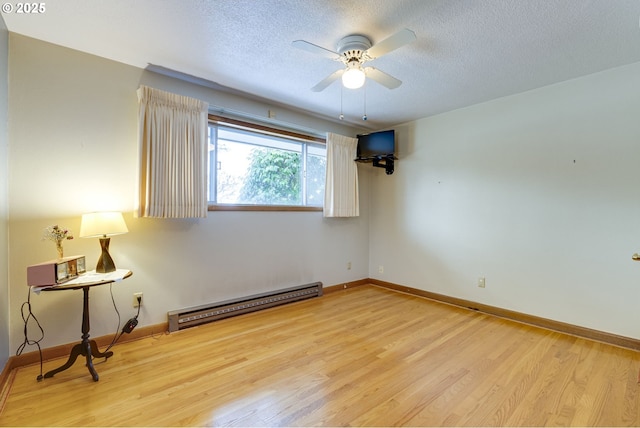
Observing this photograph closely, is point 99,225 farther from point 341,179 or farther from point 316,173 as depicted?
point 341,179

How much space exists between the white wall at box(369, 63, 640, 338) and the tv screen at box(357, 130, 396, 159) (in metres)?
0.29

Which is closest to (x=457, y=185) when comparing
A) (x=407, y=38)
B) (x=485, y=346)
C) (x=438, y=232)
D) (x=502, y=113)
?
(x=438, y=232)

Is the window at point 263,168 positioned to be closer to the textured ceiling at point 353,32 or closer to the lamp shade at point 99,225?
the textured ceiling at point 353,32

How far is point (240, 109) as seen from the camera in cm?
318

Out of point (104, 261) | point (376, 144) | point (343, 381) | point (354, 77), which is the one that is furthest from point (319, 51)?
point (343, 381)

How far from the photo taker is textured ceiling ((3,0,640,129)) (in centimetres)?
181

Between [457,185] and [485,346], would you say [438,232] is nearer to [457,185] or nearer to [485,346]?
[457,185]

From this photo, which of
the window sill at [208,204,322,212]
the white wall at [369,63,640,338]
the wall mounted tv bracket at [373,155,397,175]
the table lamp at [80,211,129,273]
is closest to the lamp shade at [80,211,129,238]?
the table lamp at [80,211,129,273]

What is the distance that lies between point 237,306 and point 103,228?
156 centimetres

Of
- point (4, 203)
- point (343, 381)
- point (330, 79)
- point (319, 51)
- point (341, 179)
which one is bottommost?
point (343, 381)

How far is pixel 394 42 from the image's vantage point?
1.85 m

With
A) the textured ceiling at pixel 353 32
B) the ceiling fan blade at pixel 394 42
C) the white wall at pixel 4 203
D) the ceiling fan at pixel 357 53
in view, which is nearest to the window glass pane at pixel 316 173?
the textured ceiling at pixel 353 32

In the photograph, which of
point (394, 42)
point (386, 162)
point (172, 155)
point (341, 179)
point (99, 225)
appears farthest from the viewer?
point (386, 162)

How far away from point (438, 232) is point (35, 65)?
4.34 metres
